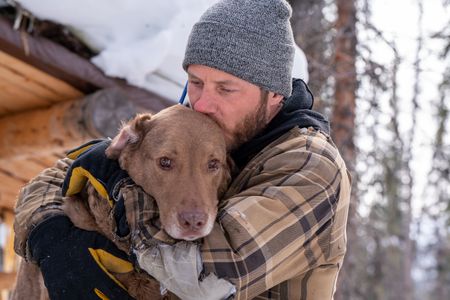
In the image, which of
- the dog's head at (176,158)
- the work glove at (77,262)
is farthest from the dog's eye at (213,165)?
the work glove at (77,262)

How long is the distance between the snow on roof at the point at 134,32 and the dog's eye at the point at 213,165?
236 cm

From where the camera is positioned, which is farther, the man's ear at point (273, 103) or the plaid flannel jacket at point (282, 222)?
the man's ear at point (273, 103)

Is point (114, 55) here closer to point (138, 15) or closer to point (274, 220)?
point (138, 15)

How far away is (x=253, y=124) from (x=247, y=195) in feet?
2.13

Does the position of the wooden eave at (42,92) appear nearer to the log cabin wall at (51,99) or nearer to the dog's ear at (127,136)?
the log cabin wall at (51,99)

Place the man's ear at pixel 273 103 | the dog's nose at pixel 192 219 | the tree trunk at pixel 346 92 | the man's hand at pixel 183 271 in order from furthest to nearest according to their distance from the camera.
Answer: the tree trunk at pixel 346 92 → the man's ear at pixel 273 103 → the dog's nose at pixel 192 219 → the man's hand at pixel 183 271

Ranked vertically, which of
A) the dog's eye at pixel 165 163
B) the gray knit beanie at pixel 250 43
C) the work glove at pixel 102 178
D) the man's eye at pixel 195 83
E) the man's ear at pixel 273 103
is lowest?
the work glove at pixel 102 178

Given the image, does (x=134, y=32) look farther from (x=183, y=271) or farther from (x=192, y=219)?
(x=183, y=271)

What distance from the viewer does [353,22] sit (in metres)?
9.52

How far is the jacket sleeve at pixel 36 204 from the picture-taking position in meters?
3.15

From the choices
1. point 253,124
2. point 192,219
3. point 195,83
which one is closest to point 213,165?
point 253,124

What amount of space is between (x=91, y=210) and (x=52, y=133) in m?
2.91

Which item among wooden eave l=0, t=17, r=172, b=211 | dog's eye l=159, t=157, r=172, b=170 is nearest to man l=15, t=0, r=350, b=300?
dog's eye l=159, t=157, r=172, b=170

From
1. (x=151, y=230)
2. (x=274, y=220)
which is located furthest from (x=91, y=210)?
(x=274, y=220)
